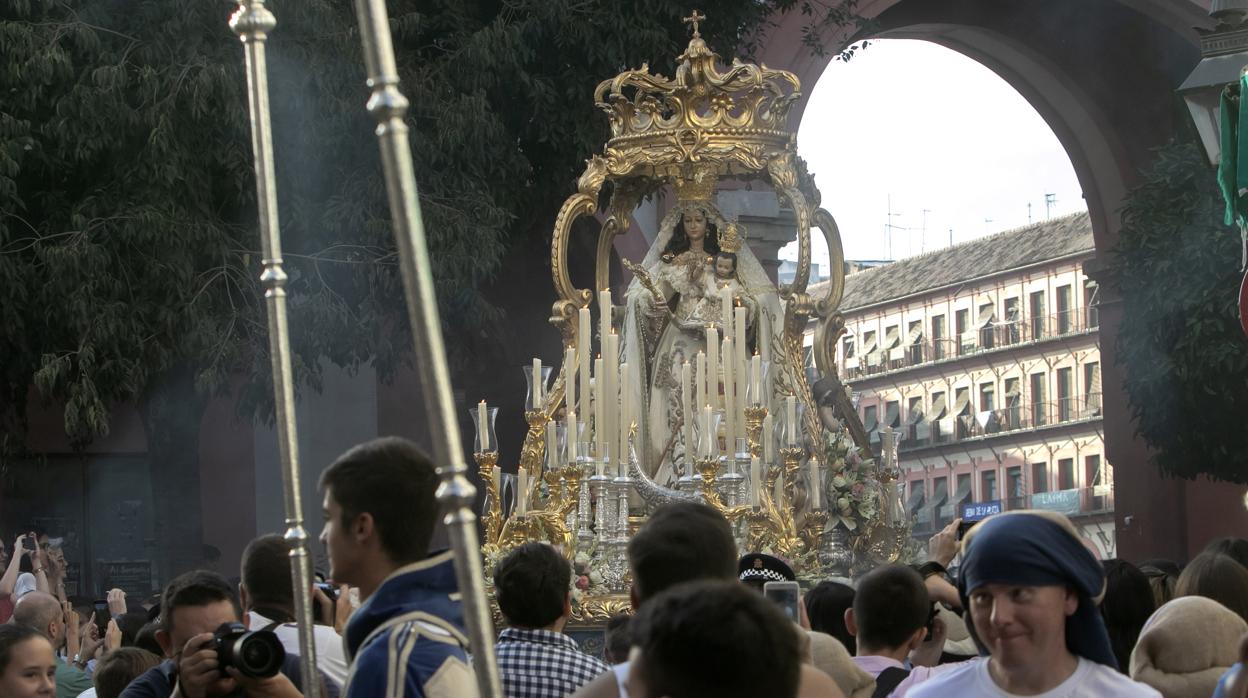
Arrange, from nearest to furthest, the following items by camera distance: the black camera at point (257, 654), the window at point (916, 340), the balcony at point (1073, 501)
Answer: the black camera at point (257, 654), the balcony at point (1073, 501), the window at point (916, 340)

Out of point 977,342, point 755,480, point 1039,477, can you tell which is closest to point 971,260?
point 977,342

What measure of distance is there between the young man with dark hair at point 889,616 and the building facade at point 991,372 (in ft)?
169

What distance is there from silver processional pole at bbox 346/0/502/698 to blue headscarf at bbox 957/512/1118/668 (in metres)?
1.26

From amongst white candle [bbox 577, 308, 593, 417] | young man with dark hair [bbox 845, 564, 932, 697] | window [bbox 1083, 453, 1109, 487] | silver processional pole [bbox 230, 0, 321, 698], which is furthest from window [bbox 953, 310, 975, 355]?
silver processional pole [bbox 230, 0, 321, 698]

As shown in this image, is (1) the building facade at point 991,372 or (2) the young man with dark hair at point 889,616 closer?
(2) the young man with dark hair at point 889,616

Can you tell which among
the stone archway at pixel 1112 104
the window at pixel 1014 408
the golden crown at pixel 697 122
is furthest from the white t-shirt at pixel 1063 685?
the window at pixel 1014 408

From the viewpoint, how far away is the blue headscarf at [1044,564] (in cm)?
405

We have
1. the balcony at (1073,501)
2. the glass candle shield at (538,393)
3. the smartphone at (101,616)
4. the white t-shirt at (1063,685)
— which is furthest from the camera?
the balcony at (1073,501)

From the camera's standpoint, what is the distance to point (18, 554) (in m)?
11.6

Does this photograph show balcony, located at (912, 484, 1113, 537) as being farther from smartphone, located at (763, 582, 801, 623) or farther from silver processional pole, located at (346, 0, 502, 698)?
silver processional pole, located at (346, 0, 502, 698)

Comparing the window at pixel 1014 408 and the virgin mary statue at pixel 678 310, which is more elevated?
the virgin mary statue at pixel 678 310

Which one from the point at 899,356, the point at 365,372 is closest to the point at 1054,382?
the point at 899,356

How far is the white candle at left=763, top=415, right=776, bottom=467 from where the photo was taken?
456 inches

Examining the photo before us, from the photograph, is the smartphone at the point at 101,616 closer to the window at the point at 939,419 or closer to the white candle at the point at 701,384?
the white candle at the point at 701,384
